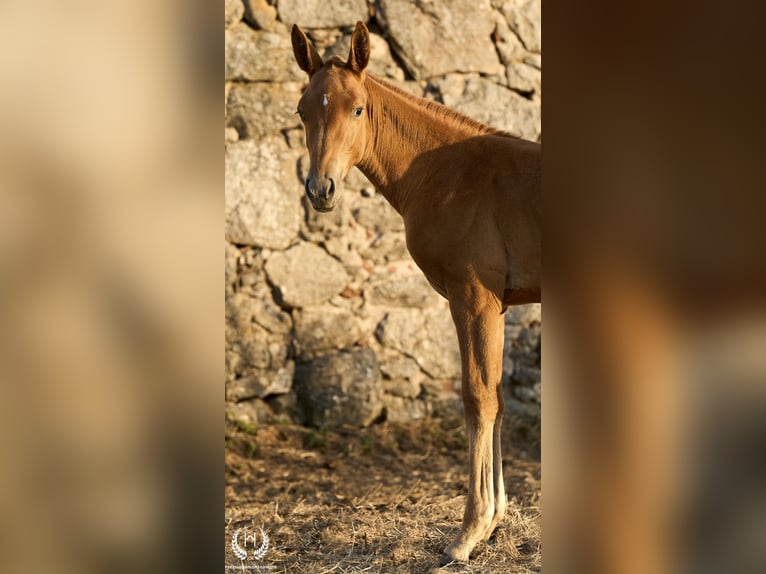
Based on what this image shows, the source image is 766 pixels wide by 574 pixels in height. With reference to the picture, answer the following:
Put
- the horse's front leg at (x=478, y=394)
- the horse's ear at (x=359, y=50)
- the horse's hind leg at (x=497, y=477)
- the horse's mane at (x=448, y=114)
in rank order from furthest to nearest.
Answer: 1. the horse's mane at (x=448, y=114)
2. the horse's hind leg at (x=497, y=477)
3. the horse's ear at (x=359, y=50)
4. the horse's front leg at (x=478, y=394)

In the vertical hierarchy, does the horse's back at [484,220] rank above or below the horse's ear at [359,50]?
below

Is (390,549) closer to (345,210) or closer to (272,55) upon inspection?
(345,210)

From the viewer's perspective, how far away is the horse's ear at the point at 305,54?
3285 mm

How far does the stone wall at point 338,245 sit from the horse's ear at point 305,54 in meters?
1.32

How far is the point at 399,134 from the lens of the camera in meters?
3.38

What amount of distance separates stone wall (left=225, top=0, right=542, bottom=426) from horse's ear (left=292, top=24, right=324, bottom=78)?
1318 mm

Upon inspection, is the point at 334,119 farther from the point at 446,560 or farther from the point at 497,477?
the point at 446,560

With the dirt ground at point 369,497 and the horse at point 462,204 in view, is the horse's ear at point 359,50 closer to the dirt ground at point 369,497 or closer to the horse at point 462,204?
the horse at point 462,204

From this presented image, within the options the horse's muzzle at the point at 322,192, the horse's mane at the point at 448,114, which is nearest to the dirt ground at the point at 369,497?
the horse's muzzle at the point at 322,192

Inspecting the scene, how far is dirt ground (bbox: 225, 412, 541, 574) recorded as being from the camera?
330 centimetres
